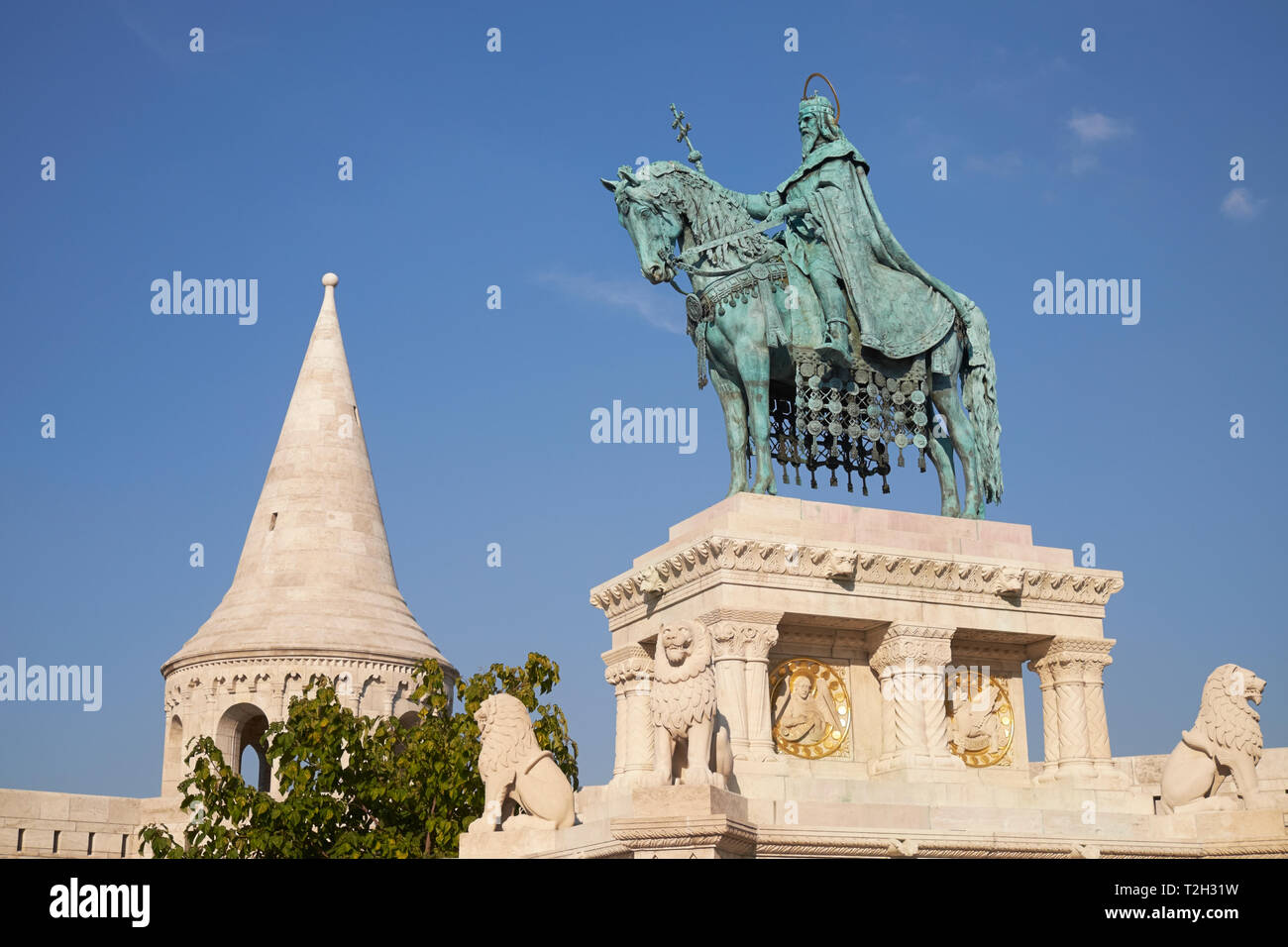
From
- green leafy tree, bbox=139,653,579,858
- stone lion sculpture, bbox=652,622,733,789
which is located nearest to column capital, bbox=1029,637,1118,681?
stone lion sculpture, bbox=652,622,733,789

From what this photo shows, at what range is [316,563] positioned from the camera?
35375mm

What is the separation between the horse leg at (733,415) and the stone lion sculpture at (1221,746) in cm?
513

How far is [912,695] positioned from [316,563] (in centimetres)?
2202

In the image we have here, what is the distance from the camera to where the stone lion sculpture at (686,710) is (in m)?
12.6

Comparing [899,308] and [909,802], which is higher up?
[899,308]

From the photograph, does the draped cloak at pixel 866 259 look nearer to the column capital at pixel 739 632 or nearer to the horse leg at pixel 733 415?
the horse leg at pixel 733 415

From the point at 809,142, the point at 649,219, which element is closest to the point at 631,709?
the point at 649,219

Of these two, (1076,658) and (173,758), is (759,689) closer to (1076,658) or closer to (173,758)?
(1076,658)

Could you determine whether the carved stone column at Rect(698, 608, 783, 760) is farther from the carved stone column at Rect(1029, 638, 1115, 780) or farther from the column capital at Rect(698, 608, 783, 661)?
the carved stone column at Rect(1029, 638, 1115, 780)
